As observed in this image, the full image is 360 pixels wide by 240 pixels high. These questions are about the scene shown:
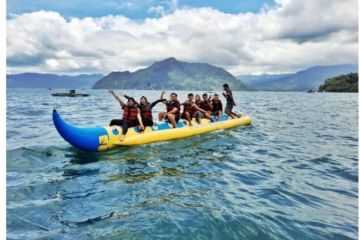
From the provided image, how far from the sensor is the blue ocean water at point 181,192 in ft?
16.7

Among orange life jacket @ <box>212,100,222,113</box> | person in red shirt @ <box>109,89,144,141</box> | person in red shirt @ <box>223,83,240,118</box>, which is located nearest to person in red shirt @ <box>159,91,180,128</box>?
person in red shirt @ <box>109,89,144,141</box>

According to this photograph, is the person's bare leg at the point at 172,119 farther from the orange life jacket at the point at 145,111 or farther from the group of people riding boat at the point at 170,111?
the orange life jacket at the point at 145,111

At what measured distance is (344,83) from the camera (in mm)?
120125

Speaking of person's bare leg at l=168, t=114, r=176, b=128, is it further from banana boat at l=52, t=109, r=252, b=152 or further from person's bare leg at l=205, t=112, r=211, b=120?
person's bare leg at l=205, t=112, r=211, b=120

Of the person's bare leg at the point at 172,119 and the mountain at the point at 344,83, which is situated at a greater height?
the mountain at the point at 344,83

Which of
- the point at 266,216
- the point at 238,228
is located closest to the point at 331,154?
the point at 266,216

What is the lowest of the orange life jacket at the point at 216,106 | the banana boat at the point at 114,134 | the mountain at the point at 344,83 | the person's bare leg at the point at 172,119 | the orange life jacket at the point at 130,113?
the banana boat at the point at 114,134

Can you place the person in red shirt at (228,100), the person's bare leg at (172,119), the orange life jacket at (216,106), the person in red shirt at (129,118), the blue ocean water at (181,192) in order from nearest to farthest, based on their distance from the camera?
the blue ocean water at (181,192), the person in red shirt at (129,118), the person's bare leg at (172,119), the orange life jacket at (216,106), the person in red shirt at (228,100)

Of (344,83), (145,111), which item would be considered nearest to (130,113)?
(145,111)

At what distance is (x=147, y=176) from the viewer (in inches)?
304

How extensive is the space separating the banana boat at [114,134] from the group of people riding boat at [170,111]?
0.66 feet

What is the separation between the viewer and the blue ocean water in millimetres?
5094

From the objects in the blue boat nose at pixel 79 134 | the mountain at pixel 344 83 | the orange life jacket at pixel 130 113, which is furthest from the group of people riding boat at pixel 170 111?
the mountain at pixel 344 83
